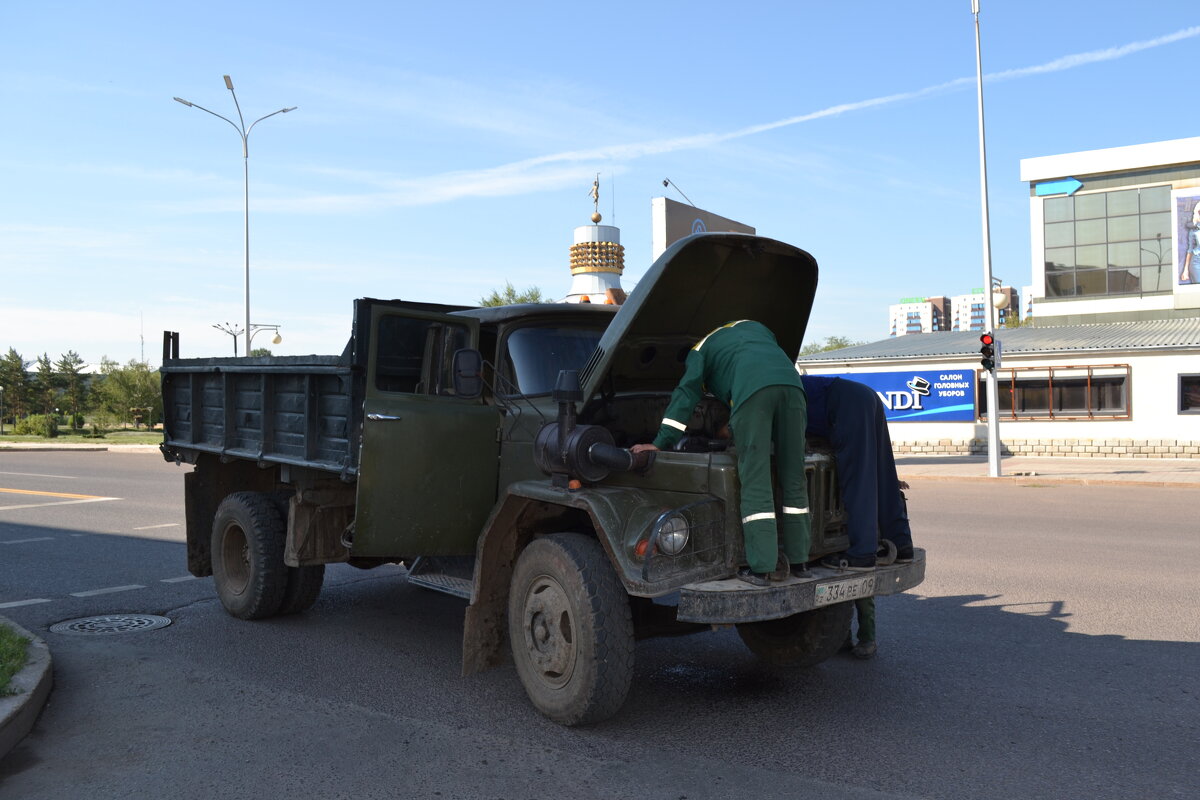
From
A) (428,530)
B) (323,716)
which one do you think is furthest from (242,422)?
(323,716)

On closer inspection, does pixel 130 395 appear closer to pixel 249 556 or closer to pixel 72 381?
pixel 72 381

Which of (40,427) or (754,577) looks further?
(40,427)

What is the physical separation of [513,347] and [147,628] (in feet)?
11.3

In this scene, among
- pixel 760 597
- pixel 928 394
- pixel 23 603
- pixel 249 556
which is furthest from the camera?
pixel 928 394

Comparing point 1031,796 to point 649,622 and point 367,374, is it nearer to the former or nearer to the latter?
point 649,622

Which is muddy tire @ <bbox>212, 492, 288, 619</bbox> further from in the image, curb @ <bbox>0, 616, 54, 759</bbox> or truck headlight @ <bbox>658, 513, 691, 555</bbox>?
truck headlight @ <bbox>658, 513, 691, 555</bbox>

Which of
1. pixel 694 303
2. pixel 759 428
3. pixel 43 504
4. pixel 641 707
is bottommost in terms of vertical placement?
pixel 641 707

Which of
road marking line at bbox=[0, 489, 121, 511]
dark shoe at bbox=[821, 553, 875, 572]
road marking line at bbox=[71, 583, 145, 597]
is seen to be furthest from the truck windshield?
road marking line at bbox=[0, 489, 121, 511]

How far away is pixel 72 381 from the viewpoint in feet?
185

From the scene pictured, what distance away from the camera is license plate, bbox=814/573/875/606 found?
14.6 ft

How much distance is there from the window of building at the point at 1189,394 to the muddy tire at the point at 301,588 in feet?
85.4

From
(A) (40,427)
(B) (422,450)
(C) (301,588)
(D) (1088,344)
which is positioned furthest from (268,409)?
(A) (40,427)

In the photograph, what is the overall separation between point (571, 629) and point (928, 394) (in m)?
27.1

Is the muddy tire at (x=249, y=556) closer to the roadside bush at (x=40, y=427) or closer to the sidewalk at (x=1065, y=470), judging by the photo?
the sidewalk at (x=1065, y=470)
